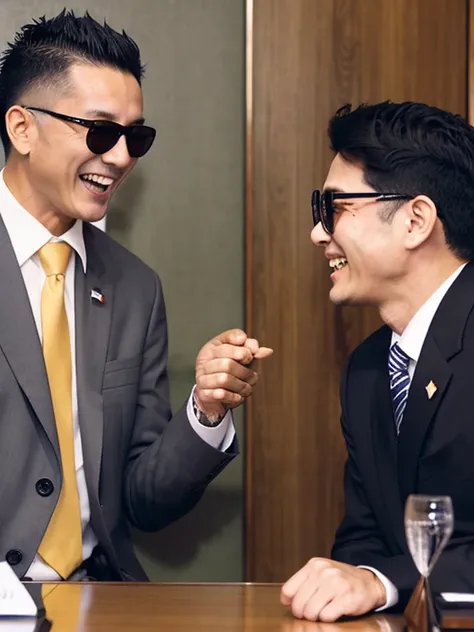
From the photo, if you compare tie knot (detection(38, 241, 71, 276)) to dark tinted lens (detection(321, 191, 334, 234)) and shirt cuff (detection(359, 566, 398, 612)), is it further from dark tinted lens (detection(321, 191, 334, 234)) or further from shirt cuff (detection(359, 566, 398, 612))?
shirt cuff (detection(359, 566, 398, 612))

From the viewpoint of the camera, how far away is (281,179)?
8.74 ft

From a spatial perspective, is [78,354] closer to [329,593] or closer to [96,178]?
[96,178]

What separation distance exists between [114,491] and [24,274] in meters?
0.52

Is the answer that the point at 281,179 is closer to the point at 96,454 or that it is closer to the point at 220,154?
the point at 220,154

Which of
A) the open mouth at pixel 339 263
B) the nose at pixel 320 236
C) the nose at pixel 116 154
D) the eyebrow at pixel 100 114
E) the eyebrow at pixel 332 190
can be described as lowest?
the open mouth at pixel 339 263

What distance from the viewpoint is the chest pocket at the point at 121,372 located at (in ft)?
7.54

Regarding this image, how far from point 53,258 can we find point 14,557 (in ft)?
2.09

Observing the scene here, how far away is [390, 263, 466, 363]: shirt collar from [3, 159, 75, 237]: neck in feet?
2.64

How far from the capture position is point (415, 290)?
6.98 feet

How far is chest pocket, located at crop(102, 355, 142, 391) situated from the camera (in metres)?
2.30

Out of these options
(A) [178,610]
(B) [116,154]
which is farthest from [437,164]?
(A) [178,610]

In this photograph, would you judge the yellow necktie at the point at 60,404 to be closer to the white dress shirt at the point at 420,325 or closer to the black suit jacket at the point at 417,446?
the black suit jacket at the point at 417,446

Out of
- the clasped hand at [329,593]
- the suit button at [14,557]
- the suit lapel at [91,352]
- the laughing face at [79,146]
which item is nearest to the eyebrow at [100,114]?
the laughing face at [79,146]

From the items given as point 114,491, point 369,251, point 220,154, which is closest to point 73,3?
point 220,154
